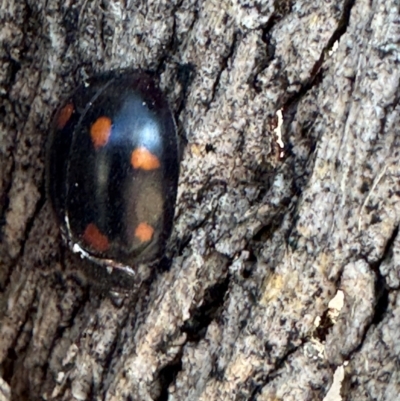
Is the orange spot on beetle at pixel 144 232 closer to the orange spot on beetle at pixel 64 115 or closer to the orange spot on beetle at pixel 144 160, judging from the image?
the orange spot on beetle at pixel 144 160

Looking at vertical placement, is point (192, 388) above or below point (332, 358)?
below

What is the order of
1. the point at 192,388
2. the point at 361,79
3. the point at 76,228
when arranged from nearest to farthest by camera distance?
the point at 361,79 → the point at 192,388 → the point at 76,228

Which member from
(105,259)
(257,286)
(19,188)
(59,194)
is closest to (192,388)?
(257,286)

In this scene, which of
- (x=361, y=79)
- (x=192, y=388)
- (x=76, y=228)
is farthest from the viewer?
(x=76, y=228)

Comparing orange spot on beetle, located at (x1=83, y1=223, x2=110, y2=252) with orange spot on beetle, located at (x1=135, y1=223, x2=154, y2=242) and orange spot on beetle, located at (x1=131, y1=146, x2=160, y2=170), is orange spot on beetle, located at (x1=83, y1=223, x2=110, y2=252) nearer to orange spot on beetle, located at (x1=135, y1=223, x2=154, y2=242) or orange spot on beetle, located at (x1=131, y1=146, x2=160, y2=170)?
orange spot on beetle, located at (x1=135, y1=223, x2=154, y2=242)

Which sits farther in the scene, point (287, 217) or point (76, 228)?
point (76, 228)

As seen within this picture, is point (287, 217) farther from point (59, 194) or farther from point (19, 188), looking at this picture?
point (19, 188)

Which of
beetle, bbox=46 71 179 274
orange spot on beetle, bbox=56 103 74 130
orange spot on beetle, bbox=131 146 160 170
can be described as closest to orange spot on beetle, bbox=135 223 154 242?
beetle, bbox=46 71 179 274

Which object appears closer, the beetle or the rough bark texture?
the rough bark texture
